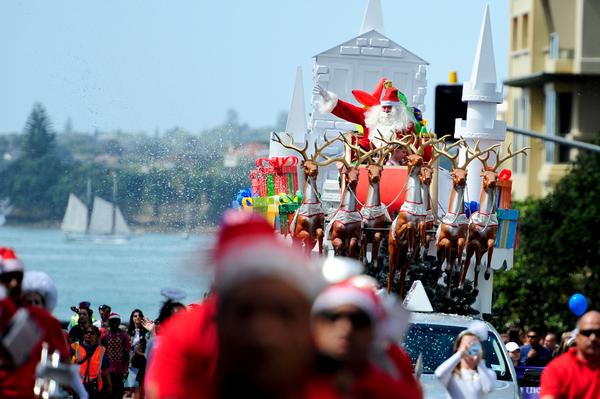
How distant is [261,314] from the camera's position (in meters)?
4.47

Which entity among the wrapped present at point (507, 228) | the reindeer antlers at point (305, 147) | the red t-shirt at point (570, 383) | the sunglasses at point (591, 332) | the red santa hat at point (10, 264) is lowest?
the wrapped present at point (507, 228)

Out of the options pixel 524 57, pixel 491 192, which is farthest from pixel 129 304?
pixel 491 192

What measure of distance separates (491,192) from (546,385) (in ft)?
51.5

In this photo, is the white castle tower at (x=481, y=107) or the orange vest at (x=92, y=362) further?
the white castle tower at (x=481, y=107)

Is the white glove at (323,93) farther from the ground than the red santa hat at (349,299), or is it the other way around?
the white glove at (323,93)

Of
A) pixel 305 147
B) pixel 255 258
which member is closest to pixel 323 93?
pixel 305 147

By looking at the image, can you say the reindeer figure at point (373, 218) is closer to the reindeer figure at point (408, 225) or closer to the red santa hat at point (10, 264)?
the reindeer figure at point (408, 225)

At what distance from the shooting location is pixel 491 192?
24359 millimetres

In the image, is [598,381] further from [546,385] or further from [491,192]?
[491,192]

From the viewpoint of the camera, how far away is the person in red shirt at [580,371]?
344 inches

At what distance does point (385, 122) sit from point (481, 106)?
3323 mm

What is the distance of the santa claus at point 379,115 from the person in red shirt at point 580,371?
53.5 feet

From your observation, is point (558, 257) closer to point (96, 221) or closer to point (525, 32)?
point (525, 32)

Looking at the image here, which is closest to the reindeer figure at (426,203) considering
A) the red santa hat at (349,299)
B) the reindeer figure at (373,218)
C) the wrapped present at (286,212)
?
the reindeer figure at (373,218)
